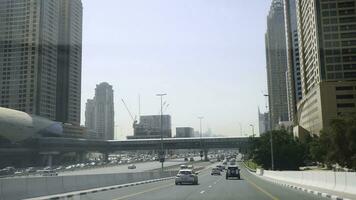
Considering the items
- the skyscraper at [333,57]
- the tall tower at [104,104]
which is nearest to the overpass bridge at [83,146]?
the tall tower at [104,104]

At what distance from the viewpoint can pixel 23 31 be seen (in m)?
54.2

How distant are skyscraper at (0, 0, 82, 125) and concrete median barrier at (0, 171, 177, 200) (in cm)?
1926

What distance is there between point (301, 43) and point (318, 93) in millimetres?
37238

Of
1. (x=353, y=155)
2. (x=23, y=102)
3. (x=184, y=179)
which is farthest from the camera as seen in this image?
(x=23, y=102)

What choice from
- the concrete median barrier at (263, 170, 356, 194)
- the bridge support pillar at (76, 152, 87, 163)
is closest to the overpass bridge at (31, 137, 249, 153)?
the bridge support pillar at (76, 152, 87, 163)

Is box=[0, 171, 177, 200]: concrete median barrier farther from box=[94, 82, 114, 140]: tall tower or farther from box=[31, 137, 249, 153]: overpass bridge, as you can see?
box=[94, 82, 114, 140]: tall tower

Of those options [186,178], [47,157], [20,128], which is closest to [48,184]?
[186,178]


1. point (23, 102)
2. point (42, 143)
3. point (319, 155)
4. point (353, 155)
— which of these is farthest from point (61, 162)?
point (353, 155)

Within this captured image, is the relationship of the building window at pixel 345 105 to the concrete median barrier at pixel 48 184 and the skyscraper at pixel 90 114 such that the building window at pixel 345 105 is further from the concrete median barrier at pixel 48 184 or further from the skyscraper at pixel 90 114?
the concrete median barrier at pixel 48 184

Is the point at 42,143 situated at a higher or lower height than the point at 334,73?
lower

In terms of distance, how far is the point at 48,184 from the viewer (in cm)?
2780

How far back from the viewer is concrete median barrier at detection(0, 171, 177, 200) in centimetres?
2298

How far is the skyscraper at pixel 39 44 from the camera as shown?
2007 inches

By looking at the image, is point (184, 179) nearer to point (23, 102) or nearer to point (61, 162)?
point (23, 102)
